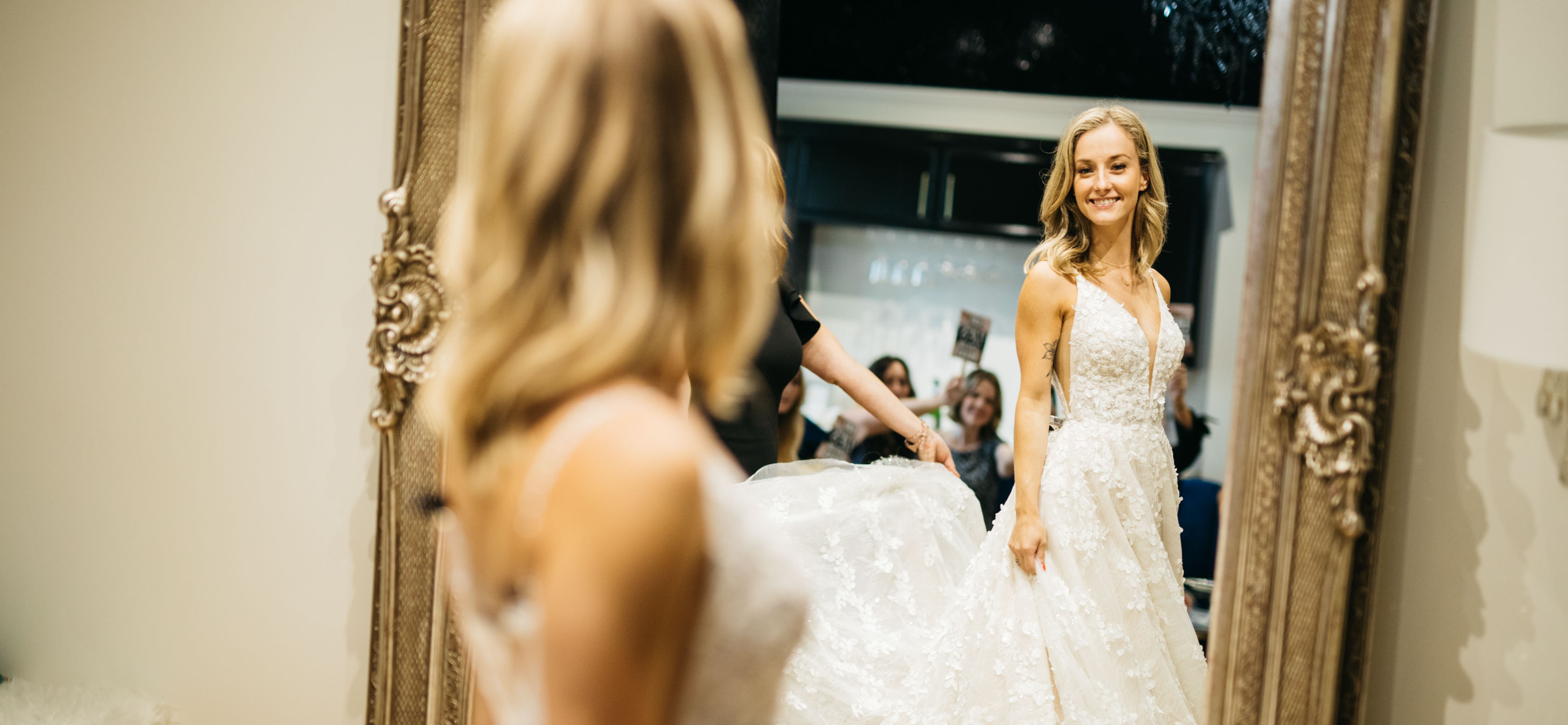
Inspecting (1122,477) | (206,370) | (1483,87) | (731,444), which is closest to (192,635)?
(206,370)

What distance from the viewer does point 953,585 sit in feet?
4.77

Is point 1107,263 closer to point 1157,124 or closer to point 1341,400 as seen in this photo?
point 1157,124

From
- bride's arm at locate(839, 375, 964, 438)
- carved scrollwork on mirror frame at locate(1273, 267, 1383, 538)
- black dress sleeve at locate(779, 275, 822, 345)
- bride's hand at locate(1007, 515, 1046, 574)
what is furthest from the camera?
bride's arm at locate(839, 375, 964, 438)

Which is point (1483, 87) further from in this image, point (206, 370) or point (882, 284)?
point (206, 370)

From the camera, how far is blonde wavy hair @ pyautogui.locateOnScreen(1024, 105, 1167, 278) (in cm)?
141

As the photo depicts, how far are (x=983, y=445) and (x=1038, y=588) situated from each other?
12.2 inches

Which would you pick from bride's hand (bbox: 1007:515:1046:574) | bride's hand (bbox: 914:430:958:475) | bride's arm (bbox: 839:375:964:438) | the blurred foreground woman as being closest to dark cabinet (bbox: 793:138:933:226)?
bride's arm (bbox: 839:375:964:438)

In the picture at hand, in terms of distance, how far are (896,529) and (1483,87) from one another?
3.19ft

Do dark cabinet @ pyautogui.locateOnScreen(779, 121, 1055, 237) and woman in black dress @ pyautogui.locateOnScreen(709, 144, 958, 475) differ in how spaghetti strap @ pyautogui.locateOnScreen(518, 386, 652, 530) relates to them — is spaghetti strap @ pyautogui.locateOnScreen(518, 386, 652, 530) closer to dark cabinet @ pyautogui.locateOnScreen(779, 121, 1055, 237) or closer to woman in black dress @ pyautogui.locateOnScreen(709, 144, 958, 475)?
woman in black dress @ pyautogui.locateOnScreen(709, 144, 958, 475)

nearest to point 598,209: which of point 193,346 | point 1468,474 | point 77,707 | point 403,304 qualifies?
point 403,304

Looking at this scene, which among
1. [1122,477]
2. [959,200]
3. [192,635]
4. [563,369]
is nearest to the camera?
[563,369]

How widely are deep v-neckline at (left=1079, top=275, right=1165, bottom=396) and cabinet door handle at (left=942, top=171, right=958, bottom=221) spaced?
467 millimetres

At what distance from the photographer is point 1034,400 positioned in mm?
1434

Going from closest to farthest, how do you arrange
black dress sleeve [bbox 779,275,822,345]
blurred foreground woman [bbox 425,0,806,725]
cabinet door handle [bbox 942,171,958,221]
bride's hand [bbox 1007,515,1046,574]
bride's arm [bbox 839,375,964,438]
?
blurred foreground woman [bbox 425,0,806,725] < bride's hand [bbox 1007,515,1046,574] < black dress sleeve [bbox 779,275,822,345] < bride's arm [bbox 839,375,964,438] < cabinet door handle [bbox 942,171,958,221]
